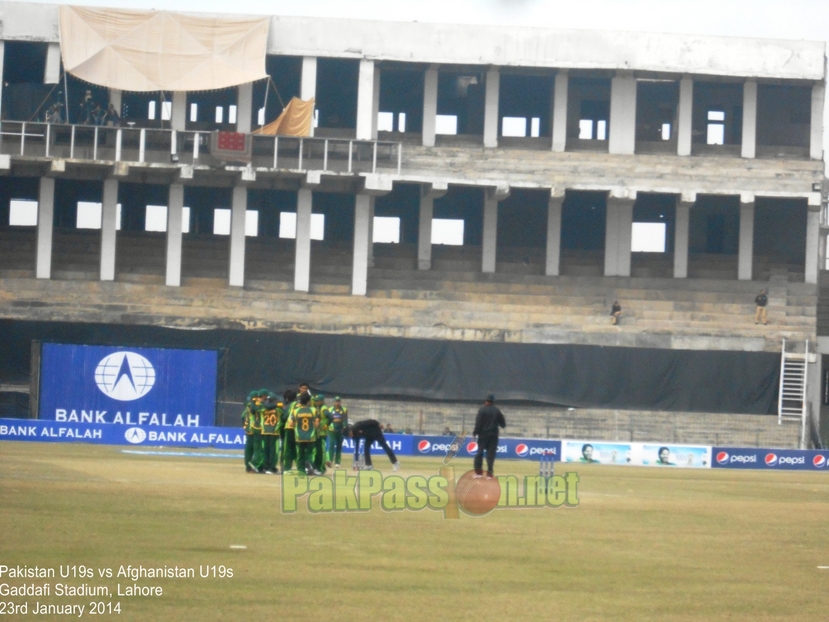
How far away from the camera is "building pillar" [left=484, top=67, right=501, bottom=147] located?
53.0 metres

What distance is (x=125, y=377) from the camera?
1700 inches

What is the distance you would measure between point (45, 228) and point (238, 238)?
7.68 metres

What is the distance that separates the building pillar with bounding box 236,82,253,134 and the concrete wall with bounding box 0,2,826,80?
6.31 feet

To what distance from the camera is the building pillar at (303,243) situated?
168 ft

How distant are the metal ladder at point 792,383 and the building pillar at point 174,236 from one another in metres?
24.4

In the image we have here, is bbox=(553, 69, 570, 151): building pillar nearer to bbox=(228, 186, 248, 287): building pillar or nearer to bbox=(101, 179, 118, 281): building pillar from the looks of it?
bbox=(228, 186, 248, 287): building pillar

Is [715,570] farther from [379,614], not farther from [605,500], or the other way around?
[605,500]

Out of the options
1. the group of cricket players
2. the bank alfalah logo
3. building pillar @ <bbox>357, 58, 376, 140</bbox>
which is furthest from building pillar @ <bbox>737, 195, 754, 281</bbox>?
the group of cricket players

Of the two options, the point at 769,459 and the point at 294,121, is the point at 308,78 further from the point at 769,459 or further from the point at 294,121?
the point at 769,459

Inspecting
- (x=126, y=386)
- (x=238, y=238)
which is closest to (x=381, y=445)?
(x=126, y=386)

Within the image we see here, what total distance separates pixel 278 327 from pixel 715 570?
35.8 meters

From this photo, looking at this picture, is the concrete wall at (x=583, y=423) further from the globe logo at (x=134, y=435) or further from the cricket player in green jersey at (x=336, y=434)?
the cricket player in green jersey at (x=336, y=434)

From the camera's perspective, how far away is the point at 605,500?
941 inches

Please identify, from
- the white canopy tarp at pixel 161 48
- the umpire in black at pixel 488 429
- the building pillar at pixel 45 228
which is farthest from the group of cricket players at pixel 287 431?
the white canopy tarp at pixel 161 48
